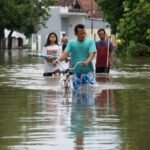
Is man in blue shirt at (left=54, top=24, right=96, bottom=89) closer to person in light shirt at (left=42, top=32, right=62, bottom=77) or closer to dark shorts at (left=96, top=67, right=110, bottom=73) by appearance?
person in light shirt at (left=42, top=32, right=62, bottom=77)

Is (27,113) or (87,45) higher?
(87,45)

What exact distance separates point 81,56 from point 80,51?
13 centimetres

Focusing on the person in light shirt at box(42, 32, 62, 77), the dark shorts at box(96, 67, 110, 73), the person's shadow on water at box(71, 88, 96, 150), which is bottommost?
the person's shadow on water at box(71, 88, 96, 150)

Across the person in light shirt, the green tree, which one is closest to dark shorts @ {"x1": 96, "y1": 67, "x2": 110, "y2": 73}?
the person in light shirt

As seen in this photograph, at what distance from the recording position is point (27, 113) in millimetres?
12469

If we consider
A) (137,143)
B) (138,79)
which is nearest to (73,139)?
(137,143)

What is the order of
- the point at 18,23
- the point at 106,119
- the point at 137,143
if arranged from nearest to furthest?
the point at 137,143
the point at 106,119
the point at 18,23

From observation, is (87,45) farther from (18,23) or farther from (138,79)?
(18,23)

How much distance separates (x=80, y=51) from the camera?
54.7ft

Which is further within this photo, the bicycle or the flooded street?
the bicycle

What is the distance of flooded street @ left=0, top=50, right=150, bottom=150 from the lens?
9055mm

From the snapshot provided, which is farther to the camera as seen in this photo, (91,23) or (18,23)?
(91,23)

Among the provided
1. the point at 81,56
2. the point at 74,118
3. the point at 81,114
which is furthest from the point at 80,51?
the point at 74,118

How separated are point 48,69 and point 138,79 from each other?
3446 mm
